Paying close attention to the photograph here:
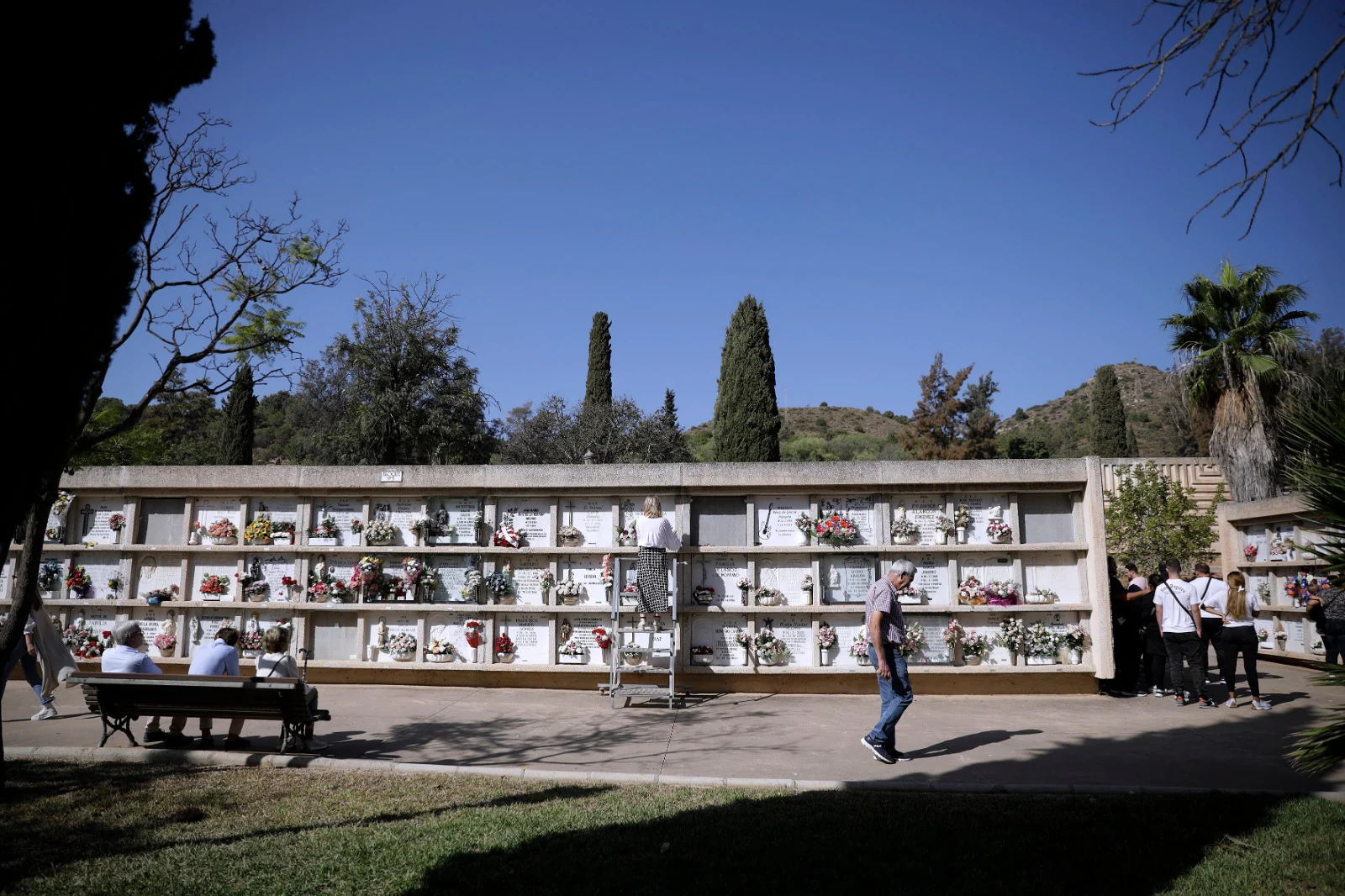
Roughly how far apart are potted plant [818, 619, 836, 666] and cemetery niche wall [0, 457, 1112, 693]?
3 cm

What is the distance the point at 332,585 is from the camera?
1098cm

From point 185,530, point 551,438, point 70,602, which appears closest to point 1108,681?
point 185,530

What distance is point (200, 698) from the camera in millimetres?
6902

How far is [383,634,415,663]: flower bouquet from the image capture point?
35.5 feet

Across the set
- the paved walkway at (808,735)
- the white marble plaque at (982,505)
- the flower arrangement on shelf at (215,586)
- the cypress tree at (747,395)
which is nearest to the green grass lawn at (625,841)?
the paved walkway at (808,735)

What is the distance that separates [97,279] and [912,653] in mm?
9248

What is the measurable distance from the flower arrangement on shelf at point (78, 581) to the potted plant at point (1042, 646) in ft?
41.6

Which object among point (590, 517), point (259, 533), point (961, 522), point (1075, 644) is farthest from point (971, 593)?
point (259, 533)

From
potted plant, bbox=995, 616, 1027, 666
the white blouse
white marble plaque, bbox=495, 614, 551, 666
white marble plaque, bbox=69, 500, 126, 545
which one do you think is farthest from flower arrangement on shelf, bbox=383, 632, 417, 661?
potted plant, bbox=995, 616, 1027, 666

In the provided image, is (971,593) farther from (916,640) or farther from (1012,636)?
(916,640)

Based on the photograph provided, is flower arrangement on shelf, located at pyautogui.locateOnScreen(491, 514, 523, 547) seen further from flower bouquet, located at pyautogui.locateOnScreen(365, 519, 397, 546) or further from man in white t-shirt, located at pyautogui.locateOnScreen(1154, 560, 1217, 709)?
man in white t-shirt, located at pyautogui.locateOnScreen(1154, 560, 1217, 709)

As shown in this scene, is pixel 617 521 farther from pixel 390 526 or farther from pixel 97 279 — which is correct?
pixel 97 279

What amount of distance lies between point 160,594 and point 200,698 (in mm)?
5131

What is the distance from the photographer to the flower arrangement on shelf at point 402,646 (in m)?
10.8
